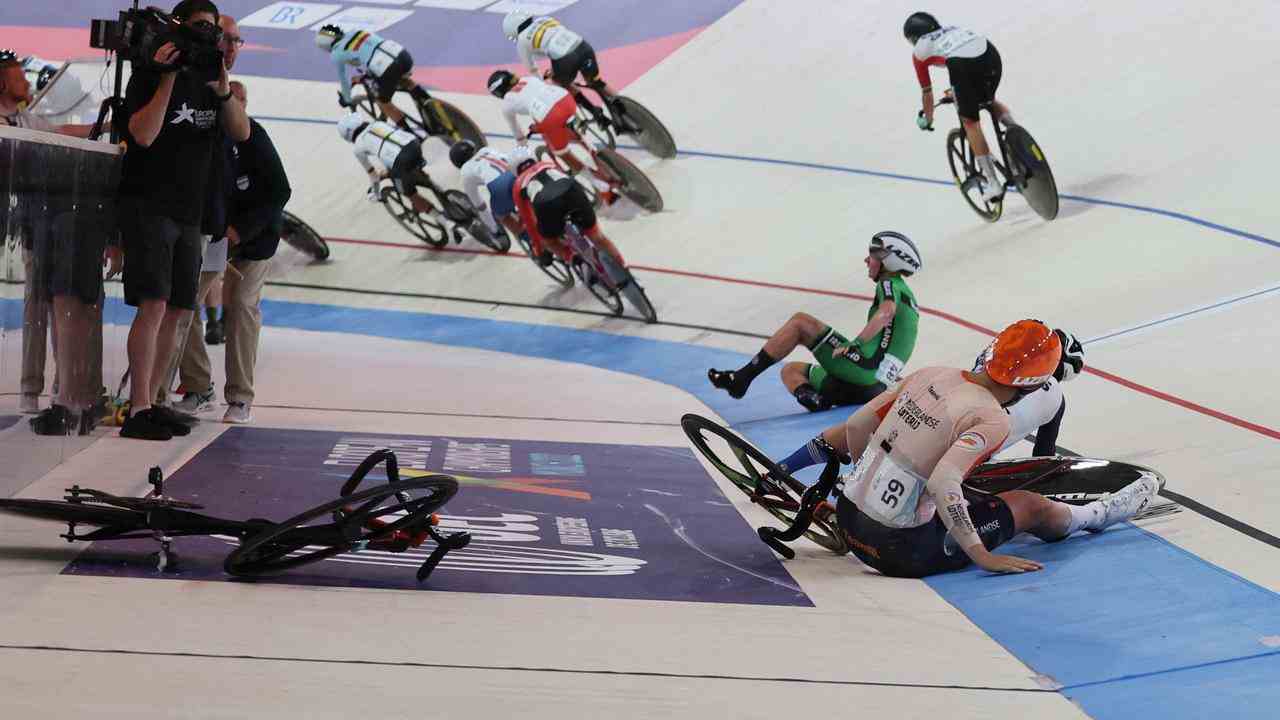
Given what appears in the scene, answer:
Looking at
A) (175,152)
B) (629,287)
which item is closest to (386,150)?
(629,287)

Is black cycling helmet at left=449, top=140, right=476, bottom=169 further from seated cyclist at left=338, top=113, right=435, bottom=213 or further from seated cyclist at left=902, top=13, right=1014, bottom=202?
seated cyclist at left=902, top=13, right=1014, bottom=202

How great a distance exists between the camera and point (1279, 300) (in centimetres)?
660

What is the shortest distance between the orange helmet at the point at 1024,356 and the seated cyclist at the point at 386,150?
731cm

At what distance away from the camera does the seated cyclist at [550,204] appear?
27.7ft

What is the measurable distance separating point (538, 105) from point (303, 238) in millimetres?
2391

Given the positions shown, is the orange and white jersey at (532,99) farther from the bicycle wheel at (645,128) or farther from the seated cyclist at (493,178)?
the bicycle wheel at (645,128)

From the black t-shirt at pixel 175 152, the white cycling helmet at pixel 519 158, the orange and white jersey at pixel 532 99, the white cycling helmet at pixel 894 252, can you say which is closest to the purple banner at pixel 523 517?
the black t-shirt at pixel 175 152

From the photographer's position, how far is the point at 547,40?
414 inches

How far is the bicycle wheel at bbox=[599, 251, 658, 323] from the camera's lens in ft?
28.2

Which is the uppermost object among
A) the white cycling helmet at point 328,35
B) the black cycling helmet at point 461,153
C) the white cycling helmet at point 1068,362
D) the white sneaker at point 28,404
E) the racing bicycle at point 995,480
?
the white cycling helmet at point 328,35

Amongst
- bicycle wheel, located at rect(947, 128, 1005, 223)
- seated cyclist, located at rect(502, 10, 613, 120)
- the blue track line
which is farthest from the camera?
seated cyclist, located at rect(502, 10, 613, 120)

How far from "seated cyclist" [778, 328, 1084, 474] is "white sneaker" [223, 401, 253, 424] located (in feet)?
7.89

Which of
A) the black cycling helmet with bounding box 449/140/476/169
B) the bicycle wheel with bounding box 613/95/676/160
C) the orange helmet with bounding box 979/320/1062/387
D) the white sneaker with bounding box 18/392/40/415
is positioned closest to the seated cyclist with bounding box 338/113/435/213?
the black cycling helmet with bounding box 449/140/476/169

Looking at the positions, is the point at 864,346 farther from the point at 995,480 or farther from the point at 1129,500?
the point at 1129,500
